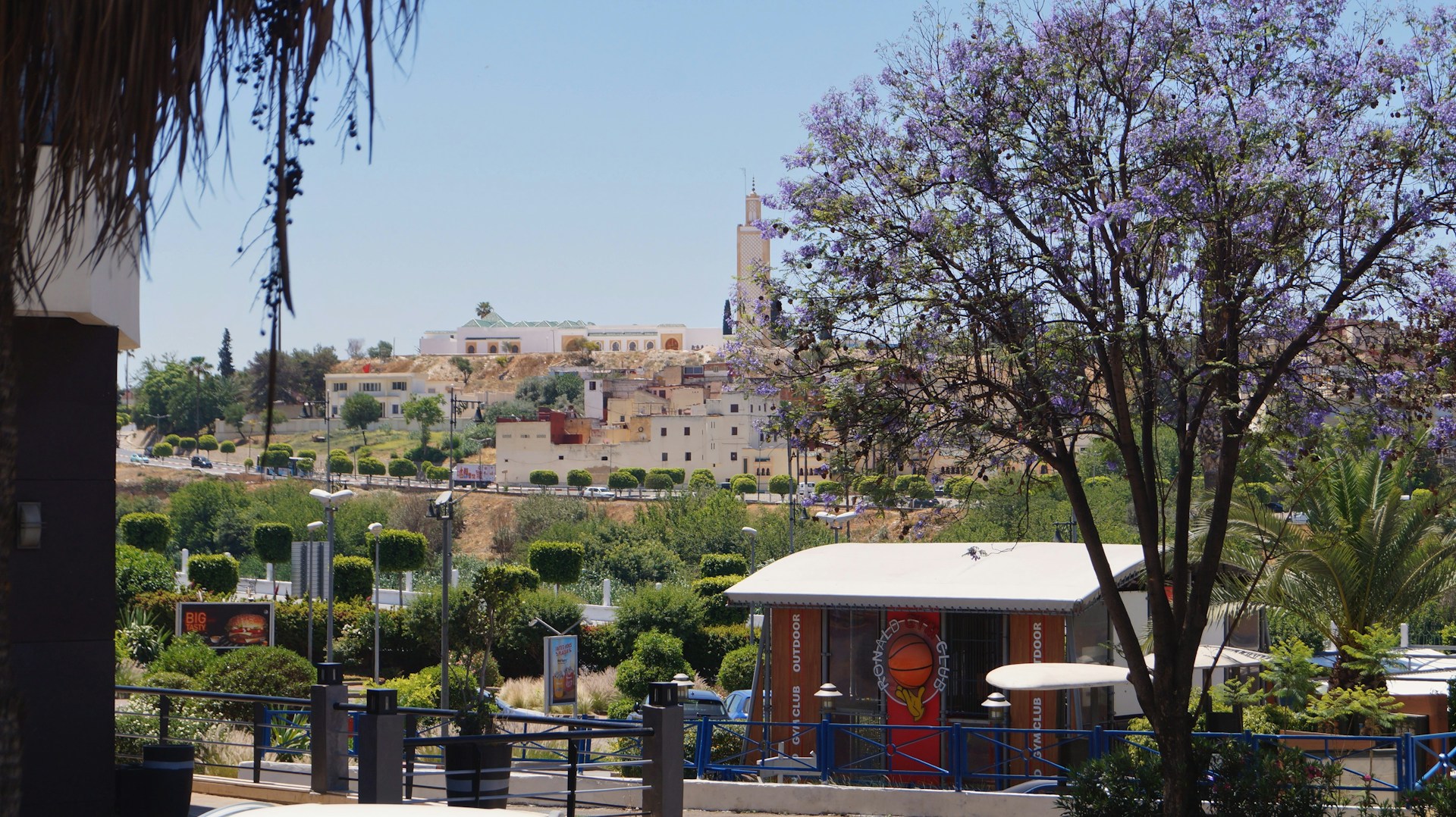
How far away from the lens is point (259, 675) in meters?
26.2

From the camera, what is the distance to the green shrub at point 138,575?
139ft

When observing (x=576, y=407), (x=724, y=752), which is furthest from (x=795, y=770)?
(x=576, y=407)

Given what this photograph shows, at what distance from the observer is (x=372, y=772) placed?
28.4 feet

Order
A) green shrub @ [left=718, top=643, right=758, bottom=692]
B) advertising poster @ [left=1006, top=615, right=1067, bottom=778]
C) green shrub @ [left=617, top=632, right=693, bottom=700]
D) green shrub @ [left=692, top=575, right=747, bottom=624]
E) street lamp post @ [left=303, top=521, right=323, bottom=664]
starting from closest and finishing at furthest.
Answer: advertising poster @ [left=1006, top=615, right=1067, bottom=778] < green shrub @ [left=617, top=632, right=693, bottom=700] < green shrub @ [left=718, top=643, right=758, bottom=692] < street lamp post @ [left=303, top=521, right=323, bottom=664] < green shrub @ [left=692, top=575, right=747, bottom=624]

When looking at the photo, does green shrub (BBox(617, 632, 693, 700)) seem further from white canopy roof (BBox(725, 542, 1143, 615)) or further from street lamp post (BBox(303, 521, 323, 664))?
white canopy roof (BBox(725, 542, 1143, 615))

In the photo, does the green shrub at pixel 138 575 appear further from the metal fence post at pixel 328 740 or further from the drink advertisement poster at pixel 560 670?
the metal fence post at pixel 328 740

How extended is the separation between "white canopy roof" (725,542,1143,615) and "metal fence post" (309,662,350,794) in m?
6.94

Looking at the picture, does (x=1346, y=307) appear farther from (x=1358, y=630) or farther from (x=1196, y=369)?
(x=1358, y=630)

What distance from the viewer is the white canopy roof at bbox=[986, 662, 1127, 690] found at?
1416 centimetres

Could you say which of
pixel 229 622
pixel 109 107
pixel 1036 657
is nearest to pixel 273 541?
pixel 229 622

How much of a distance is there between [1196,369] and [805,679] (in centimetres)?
848

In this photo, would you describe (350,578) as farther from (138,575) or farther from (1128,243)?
(1128,243)

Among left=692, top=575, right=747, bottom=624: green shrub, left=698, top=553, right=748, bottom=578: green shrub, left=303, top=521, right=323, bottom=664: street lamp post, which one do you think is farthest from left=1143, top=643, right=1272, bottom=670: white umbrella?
left=698, top=553, right=748, bottom=578: green shrub

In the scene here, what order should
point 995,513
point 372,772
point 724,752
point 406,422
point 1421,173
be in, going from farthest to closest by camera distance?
point 406,422, point 995,513, point 724,752, point 1421,173, point 372,772
